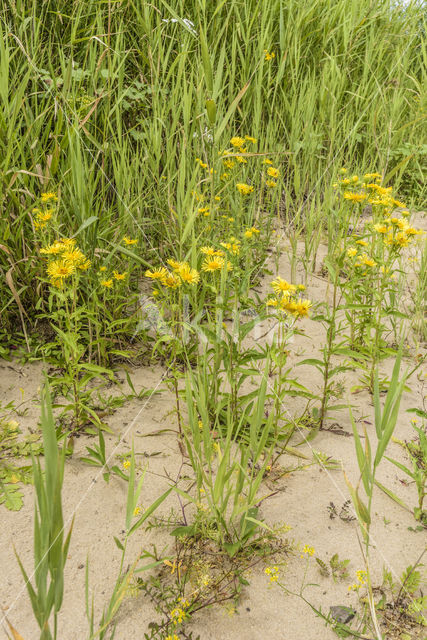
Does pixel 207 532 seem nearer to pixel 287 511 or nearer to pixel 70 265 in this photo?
pixel 287 511

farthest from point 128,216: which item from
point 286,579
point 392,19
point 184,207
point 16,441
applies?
point 392,19

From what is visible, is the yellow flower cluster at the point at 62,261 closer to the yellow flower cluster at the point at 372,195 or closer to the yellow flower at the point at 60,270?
the yellow flower at the point at 60,270

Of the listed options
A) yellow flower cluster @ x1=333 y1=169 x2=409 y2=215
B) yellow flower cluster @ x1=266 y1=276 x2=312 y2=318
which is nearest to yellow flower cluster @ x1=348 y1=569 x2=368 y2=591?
yellow flower cluster @ x1=266 y1=276 x2=312 y2=318

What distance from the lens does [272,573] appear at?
1.18 meters

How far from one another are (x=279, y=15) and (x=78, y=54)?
136 cm

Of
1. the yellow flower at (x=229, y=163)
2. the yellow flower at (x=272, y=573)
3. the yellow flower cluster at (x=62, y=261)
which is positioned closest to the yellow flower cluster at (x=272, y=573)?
the yellow flower at (x=272, y=573)

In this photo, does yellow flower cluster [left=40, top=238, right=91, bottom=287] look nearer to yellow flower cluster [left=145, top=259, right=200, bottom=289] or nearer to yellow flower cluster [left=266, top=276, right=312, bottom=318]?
yellow flower cluster [left=145, top=259, right=200, bottom=289]

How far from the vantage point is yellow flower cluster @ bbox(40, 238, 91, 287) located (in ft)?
4.85

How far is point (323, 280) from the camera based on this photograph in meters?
2.71

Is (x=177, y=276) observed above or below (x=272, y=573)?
above

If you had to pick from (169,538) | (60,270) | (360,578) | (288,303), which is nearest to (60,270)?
(60,270)

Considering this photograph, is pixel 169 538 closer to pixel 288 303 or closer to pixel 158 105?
pixel 288 303

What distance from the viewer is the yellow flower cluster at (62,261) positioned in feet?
4.85

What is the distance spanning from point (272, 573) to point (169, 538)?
0.91ft
